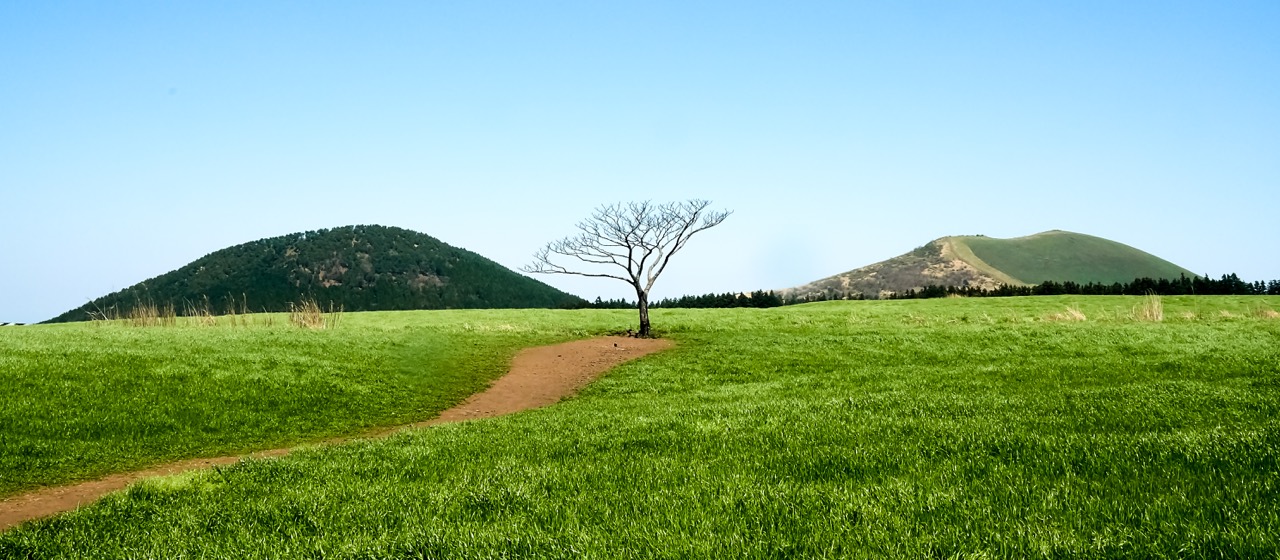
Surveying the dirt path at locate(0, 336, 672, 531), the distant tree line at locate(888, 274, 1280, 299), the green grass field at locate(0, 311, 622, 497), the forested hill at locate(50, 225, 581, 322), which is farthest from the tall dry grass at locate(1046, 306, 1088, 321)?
the forested hill at locate(50, 225, 581, 322)

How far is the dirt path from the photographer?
1421cm

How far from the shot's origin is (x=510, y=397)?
28891 mm

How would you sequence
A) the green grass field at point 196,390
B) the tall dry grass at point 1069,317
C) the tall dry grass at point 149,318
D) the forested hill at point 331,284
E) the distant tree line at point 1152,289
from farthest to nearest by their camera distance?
the forested hill at point 331,284
the distant tree line at point 1152,289
the tall dry grass at point 1069,317
the tall dry grass at point 149,318
the green grass field at point 196,390

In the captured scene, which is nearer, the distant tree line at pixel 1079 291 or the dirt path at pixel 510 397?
the dirt path at pixel 510 397

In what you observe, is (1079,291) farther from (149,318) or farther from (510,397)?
(149,318)

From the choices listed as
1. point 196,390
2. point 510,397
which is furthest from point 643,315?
point 196,390

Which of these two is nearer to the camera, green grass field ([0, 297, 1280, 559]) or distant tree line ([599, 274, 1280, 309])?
green grass field ([0, 297, 1280, 559])

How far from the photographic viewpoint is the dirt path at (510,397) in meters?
14.2

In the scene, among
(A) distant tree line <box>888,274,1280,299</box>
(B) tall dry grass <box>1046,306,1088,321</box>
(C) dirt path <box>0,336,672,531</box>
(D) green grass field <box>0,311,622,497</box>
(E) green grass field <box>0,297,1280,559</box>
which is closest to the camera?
(E) green grass field <box>0,297,1280,559</box>

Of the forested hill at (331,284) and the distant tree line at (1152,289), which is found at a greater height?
the forested hill at (331,284)

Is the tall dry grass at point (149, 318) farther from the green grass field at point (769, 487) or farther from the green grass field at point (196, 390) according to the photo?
the green grass field at point (769, 487)

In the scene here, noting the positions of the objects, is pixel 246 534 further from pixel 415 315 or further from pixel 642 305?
pixel 415 315

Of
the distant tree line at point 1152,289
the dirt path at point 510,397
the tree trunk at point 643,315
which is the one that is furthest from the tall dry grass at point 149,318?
the distant tree line at point 1152,289

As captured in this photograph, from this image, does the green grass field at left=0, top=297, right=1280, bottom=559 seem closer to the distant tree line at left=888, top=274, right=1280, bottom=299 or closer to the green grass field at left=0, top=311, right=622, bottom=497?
the green grass field at left=0, top=311, right=622, bottom=497
